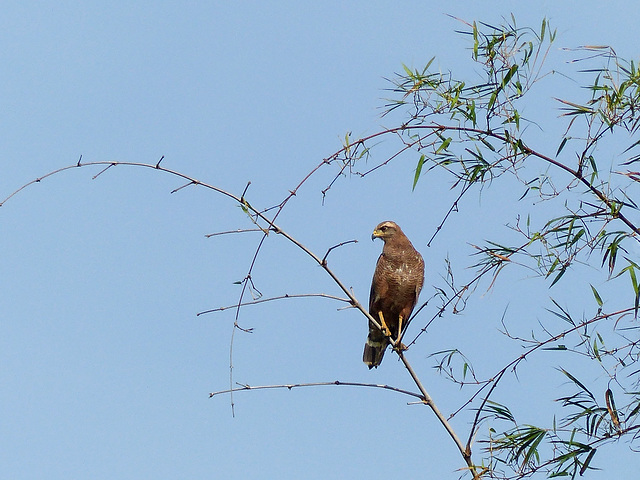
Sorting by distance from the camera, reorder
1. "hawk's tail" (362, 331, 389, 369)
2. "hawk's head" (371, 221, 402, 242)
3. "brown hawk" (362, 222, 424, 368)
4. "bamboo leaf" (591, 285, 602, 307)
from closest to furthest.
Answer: "bamboo leaf" (591, 285, 602, 307)
"brown hawk" (362, 222, 424, 368)
"hawk's head" (371, 221, 402, 242)
"hawk's tail" (362, 331, 389, 369)

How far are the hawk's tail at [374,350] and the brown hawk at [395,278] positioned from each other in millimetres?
124

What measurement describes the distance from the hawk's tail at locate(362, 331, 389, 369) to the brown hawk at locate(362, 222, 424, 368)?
A: 0.12 m

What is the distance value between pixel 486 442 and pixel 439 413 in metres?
0.56

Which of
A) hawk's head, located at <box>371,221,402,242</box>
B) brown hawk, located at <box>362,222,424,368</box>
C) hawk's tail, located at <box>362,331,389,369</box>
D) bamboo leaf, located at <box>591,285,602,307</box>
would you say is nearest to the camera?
bamboo leaf, located at <box>591,285,602,307</box>

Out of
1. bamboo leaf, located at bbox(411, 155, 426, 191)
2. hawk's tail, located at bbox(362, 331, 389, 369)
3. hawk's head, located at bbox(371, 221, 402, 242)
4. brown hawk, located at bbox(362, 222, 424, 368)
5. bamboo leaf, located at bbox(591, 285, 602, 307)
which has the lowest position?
bamboo leaf, located at bbox(591, 285, 602, 307)

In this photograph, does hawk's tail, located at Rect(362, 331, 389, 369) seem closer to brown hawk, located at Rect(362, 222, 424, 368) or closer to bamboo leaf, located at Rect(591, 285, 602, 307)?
brown hawk, located at Rect(362, 222, 424, 368)

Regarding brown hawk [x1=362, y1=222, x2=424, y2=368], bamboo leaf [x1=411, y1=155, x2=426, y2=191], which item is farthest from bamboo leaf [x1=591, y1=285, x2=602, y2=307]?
brown hawk [x1=362, y1=222, x2=424, y2=368]

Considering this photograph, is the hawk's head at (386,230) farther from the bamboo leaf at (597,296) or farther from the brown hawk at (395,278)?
the bamboo leaf at (597,296)

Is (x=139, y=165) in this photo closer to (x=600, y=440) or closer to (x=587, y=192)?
(x=587, y=192)

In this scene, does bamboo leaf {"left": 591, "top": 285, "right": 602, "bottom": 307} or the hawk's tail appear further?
the hawk's tail

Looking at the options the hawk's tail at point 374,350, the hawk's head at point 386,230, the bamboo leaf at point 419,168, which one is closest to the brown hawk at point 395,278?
the hawk's head at point 386,230

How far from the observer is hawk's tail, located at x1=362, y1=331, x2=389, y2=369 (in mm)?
7098

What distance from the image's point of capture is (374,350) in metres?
7.11

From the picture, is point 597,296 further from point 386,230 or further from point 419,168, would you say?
point 386,230
